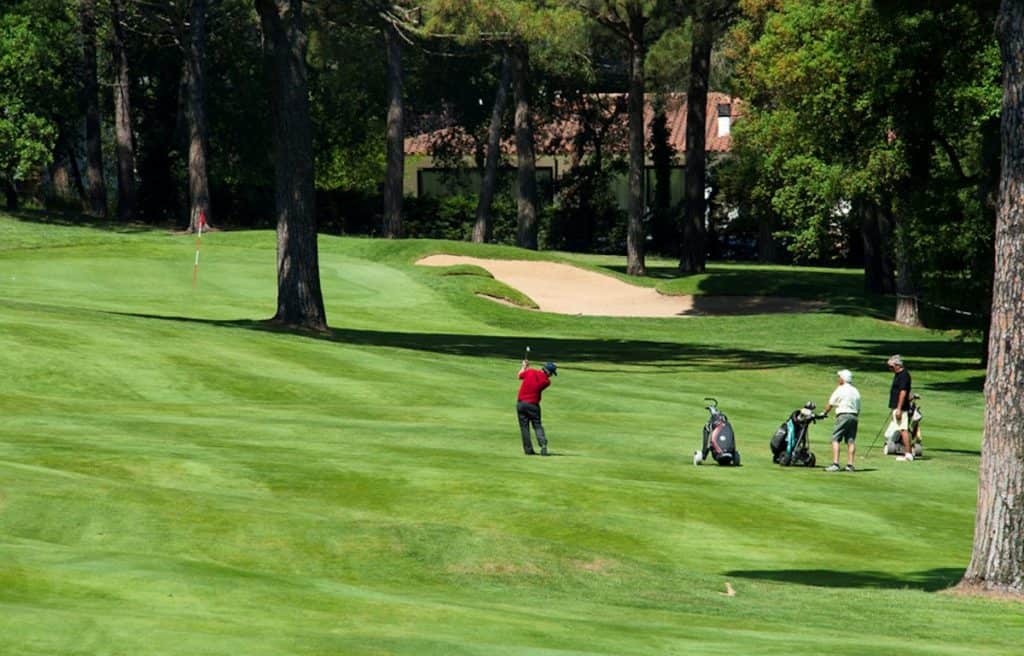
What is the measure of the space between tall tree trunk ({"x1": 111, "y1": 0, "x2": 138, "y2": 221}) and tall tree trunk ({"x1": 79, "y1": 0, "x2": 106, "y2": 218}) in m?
1.04

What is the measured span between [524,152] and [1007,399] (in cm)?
6928

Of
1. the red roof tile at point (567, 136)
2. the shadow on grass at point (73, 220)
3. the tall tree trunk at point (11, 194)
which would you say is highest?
the red roof tile at point (567, 136)

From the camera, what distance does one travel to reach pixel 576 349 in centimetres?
5231

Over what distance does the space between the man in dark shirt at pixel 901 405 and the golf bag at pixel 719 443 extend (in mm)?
4187

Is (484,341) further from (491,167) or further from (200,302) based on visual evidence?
(491,167)

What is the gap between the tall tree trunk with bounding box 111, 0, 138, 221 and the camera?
8338cm

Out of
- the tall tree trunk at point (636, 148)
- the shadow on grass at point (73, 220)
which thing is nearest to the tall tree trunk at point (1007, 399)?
the tall tree trunk at point (636, 148)

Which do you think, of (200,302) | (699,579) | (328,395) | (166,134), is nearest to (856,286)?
(200,302)

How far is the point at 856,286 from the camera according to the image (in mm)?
74500

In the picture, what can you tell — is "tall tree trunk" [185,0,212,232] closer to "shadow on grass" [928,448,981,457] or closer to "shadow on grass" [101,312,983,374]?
"shadow on grass" [101,312,983,374]

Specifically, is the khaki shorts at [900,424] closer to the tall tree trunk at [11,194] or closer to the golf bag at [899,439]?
the golf bag at [899,439]

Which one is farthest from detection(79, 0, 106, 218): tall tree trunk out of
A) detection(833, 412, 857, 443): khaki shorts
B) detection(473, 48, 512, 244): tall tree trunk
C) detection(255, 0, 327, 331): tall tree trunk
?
detection(833, 412, 857, 443): khaki shorts

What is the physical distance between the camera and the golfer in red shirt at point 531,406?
89.6ft

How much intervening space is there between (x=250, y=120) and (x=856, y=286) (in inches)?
1364
